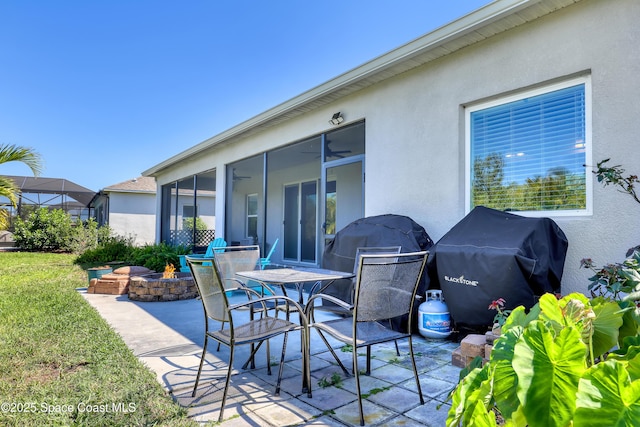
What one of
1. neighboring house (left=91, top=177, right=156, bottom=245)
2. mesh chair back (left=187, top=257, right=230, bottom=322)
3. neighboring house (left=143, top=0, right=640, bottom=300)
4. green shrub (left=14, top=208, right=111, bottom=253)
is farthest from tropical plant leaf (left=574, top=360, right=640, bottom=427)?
green shrub (left=14, top=208, right=111, bottom=253)

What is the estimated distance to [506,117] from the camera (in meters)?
4.08

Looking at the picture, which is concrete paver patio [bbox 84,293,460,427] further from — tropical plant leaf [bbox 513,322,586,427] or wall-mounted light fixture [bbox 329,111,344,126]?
wall-mounted light fixture [bbox 329,111,344,126]

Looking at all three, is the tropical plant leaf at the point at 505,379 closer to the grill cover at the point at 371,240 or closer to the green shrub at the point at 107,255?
the grill cover at the point at 371,240

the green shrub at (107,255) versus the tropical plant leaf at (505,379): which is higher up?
the tropical plant leaf at (505,379)

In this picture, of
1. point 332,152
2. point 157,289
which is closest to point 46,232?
point 157,289

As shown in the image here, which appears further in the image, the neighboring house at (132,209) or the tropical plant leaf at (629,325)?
the neighboring house at (132,209)

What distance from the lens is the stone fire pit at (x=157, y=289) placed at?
6.07 meters

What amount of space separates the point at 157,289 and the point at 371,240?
379 centimetres

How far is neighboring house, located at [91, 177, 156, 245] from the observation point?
17.2 metres

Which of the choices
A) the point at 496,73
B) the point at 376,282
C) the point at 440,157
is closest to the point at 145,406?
the point at 376,282

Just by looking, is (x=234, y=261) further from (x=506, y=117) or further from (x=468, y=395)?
(x=506, y=117)

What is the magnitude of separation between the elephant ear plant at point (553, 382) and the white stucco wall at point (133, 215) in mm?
18129

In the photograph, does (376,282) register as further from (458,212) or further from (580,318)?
(458,212)

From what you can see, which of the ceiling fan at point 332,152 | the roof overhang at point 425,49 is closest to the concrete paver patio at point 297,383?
the roof overhang at point 425,49
